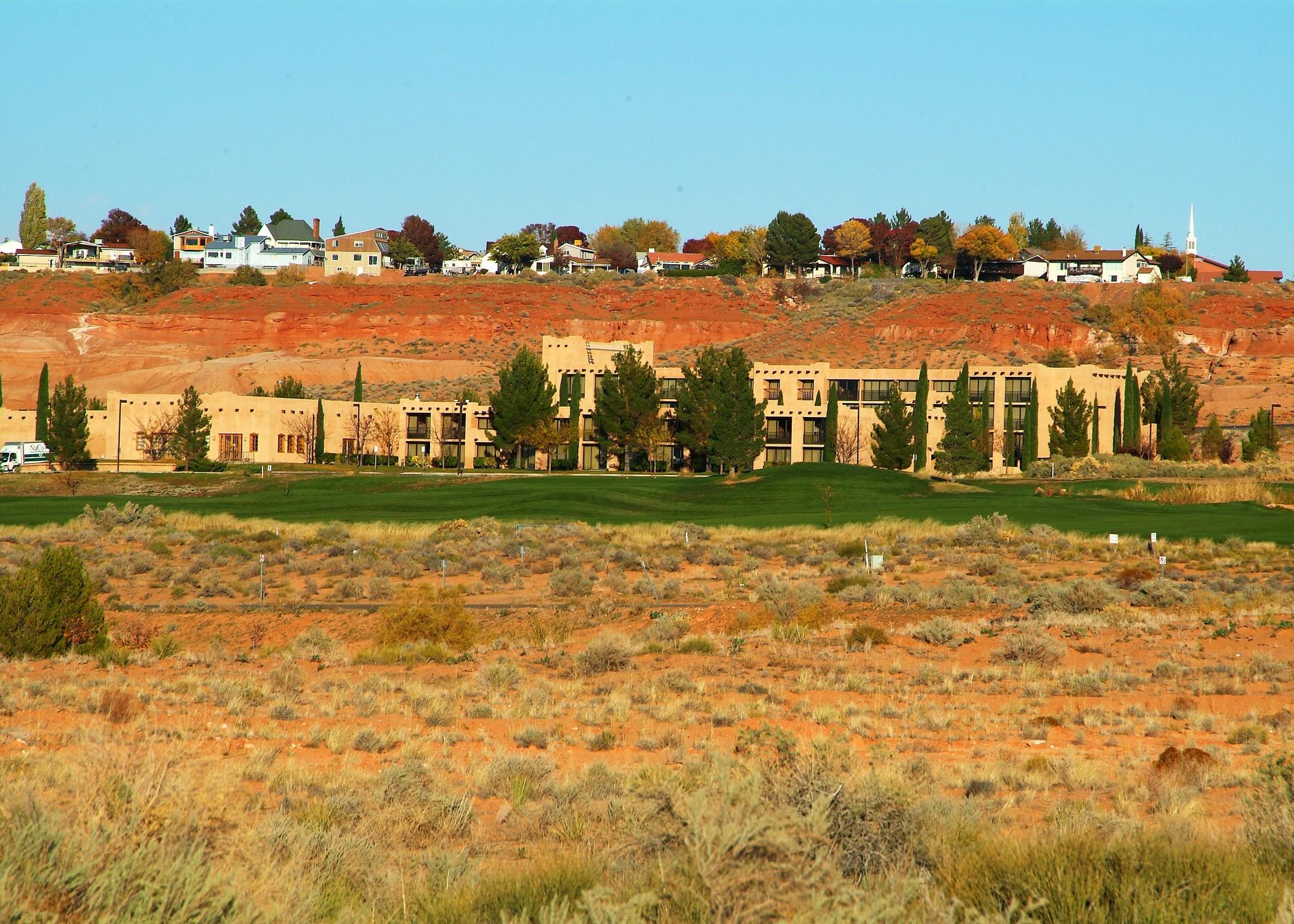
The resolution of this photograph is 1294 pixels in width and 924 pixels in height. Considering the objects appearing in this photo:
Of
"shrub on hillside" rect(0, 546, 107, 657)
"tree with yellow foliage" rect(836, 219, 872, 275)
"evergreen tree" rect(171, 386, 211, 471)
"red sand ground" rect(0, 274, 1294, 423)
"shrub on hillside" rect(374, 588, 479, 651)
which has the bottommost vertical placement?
"shrub on hillside" rect(374, 588, 479, 651)

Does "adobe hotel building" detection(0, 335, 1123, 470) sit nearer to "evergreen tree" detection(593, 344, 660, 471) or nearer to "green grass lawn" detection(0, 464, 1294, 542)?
"evergreen tree" detection(593, 344, 660, 471)

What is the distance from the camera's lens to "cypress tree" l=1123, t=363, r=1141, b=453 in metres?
79.2

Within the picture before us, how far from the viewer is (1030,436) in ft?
247

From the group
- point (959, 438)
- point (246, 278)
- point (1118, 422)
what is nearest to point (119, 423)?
point (959, 438)

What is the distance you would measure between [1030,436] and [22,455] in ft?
200

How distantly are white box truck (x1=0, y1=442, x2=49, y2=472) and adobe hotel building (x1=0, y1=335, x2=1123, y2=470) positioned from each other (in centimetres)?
350

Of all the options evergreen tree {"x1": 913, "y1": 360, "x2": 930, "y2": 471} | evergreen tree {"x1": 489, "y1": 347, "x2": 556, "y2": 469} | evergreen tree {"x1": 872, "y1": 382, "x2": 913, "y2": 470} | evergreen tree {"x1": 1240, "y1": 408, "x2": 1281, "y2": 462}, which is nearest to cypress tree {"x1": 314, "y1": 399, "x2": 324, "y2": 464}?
evergreen tree {"x1": 489, "y1": 347, "x2": 556, "y2": 469}

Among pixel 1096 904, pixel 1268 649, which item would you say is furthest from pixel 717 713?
pixel 1268 649

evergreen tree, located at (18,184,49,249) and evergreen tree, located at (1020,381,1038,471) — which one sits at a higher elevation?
evergreen tree, located at (18,184,49,249)

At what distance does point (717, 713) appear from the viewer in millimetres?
15766

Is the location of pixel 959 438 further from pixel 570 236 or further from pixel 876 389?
pixel 570 236

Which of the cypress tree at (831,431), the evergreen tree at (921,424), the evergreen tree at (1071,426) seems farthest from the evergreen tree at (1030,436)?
the cypress tree at (831,431)

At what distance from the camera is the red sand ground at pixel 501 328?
110062 mm

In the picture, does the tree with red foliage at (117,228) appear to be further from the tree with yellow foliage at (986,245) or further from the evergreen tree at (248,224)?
the tree with yellow foliage at (986,245)
